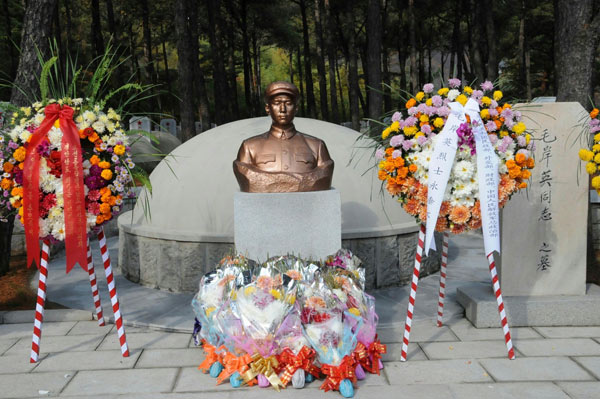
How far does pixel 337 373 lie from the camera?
4277 millimetres

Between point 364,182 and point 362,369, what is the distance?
3873 mm

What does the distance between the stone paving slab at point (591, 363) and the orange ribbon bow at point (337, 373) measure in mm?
2079

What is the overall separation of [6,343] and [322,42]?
824 inches

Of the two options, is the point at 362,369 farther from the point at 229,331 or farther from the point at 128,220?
the point at 128,220

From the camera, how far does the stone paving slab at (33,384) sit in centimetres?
430

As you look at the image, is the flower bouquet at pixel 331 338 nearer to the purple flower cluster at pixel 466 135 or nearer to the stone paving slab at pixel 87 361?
the stone paving slab at pixel 87 361

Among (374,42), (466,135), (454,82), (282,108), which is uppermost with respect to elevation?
(374,42)

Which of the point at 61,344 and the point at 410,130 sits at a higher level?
the point at 410,130

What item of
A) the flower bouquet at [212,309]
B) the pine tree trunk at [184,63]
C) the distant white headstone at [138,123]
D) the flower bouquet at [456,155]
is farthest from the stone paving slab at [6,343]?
the distant white headstone at [138,123]

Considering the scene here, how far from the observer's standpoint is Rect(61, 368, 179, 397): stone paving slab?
432 cm

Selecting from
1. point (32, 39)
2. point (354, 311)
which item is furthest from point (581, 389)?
point (32, 39)

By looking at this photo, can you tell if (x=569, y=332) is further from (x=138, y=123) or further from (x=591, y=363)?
(x=138, y=123)

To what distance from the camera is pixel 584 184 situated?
596cm

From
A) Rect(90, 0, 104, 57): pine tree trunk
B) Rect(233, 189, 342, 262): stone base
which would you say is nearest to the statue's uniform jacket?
A: Rect(233, 189, 342, 262): stone base
